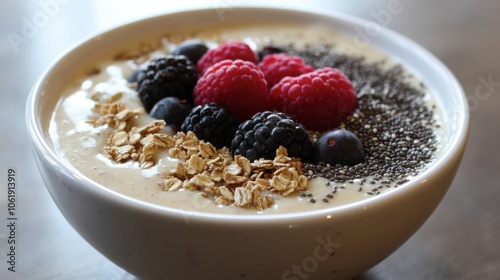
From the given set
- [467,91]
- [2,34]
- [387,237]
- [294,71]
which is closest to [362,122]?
[294,71]

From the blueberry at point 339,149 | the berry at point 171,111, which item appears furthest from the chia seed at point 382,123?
the berry at point 171,111

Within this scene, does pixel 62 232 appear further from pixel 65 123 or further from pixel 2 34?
pixel 2 34

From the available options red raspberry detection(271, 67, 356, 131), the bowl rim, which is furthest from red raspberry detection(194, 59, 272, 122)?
the bowl rim

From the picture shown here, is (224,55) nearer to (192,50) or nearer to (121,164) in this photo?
(192,50)

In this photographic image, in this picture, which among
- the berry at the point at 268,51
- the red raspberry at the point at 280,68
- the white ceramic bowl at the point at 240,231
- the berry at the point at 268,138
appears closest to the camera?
the white ceramic bowl at the point at 240,231

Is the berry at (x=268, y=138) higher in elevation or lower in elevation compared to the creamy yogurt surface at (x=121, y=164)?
higher

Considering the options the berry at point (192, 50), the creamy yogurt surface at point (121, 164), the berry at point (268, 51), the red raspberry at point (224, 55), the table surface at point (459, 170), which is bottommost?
the table surface at point (459, 170)

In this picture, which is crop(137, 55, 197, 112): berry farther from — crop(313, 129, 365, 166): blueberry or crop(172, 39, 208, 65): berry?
crop(313, 129, 365, 166): blueberry

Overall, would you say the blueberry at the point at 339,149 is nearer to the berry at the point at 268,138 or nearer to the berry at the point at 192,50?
the berry at the point at 268,138
